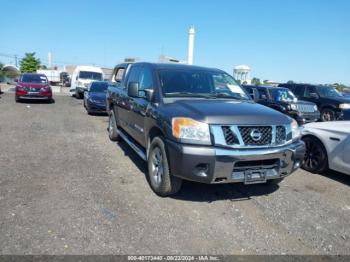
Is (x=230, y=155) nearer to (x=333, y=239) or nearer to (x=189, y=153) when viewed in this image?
(x=189, y=153)

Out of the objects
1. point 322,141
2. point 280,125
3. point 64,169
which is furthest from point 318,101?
point 64,169

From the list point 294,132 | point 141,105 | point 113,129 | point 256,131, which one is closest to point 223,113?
point 256,131

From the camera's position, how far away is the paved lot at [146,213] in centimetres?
328

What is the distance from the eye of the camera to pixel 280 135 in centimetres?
414

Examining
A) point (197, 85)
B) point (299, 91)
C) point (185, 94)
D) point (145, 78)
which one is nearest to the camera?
point (185, 94)

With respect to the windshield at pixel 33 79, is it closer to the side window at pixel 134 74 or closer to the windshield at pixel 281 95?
the windshield at pixel 281 95

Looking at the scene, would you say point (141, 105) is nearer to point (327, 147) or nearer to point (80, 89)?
point (327, 147)

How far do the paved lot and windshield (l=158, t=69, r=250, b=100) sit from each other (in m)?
1.52

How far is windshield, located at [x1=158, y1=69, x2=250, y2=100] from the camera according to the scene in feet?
16.1

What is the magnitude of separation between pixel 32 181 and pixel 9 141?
322cm

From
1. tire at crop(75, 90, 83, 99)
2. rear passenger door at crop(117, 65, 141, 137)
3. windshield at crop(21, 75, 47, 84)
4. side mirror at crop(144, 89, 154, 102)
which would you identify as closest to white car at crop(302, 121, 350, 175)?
side mirror at crop(144, 89, 154, 102)

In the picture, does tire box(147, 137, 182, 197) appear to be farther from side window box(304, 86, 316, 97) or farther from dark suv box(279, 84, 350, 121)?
side window box(304, 86, 316, 97)

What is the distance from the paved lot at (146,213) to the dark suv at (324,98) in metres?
9.25

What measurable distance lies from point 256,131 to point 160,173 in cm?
146
